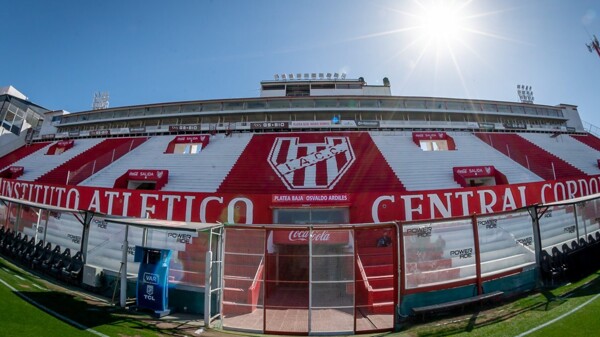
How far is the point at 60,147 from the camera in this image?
92.5 feet

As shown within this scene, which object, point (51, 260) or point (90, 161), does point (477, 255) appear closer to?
point (51, 260)

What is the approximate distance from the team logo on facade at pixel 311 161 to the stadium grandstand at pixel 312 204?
15 centimetres

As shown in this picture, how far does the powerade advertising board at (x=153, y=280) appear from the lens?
6.64m

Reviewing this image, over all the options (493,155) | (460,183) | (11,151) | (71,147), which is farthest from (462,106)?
(11,151)

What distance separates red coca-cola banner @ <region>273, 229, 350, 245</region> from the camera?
22.1 ft

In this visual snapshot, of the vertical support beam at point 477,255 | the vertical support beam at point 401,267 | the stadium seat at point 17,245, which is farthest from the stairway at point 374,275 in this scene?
the stadium seat at point 17,245

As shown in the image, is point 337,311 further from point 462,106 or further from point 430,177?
point 462,106

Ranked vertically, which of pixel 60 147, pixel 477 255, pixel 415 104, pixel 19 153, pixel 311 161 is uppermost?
pixel 415 104

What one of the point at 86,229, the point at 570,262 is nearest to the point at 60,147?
the point at 86,229

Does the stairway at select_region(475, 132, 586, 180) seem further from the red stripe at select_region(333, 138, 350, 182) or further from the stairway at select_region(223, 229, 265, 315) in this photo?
the stairway at select_region(223, 229, 265, 315)

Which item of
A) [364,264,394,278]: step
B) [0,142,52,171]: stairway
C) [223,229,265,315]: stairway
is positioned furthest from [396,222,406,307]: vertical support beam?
[0,142,52,171]: stairway

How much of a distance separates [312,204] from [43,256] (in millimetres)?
10228

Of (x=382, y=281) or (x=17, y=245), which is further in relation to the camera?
(x=17, y=245)

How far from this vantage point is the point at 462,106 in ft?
89.9
